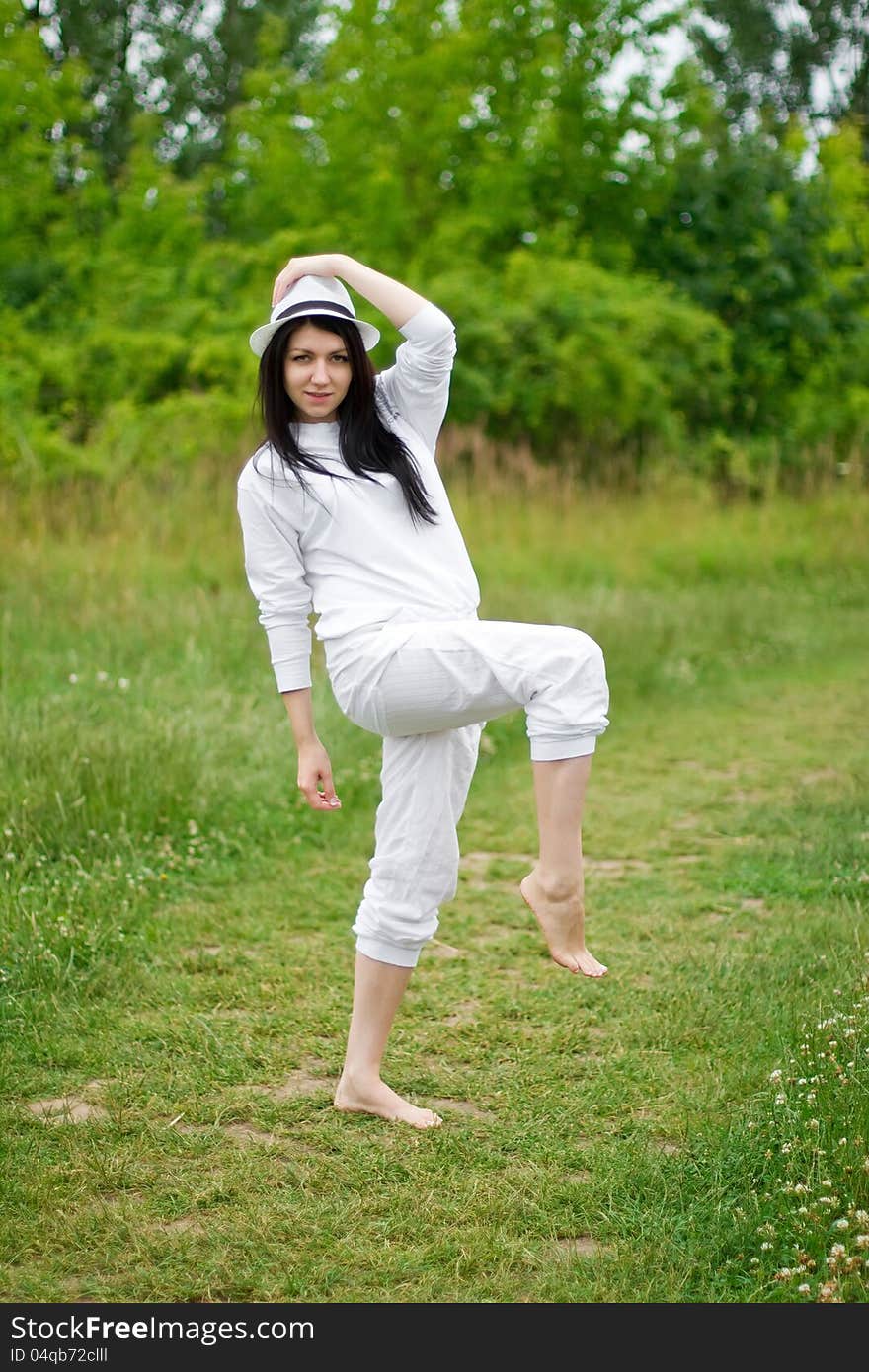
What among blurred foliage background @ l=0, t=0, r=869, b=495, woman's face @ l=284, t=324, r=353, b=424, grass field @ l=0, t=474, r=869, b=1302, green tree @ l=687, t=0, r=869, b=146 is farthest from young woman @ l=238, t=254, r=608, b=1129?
green tree @ l=687, t=0, r=869, b=146

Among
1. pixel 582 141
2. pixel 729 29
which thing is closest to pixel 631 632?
pixel 582 141

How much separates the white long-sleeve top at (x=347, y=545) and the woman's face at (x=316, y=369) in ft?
0.27

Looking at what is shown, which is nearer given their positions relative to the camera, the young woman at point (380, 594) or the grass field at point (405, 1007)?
the grass field at point (405, 1007)

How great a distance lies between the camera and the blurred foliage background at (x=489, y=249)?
48.2ft

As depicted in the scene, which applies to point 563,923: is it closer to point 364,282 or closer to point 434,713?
point 434,713

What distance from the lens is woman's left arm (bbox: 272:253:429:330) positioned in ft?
11.5

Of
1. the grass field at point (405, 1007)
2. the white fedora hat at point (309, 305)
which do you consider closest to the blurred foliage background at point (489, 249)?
the grass field at point (405, 1007)

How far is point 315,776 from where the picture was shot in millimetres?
3586

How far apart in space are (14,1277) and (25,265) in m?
15.1

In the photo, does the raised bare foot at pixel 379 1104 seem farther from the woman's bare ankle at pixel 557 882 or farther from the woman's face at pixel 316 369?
the woman's face at pixel 316 369

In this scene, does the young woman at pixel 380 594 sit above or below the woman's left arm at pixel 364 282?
below

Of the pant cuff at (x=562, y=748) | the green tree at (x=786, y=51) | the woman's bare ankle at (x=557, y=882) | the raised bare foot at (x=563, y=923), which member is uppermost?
the green tree at (x=786, y=51)

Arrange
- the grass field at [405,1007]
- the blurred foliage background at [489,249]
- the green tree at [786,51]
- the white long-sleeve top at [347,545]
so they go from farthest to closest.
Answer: the green tree at [786,51], the blurred foliage background at [489,249], the white long-sleeve top at [347,545], the grass field at [405,1007]

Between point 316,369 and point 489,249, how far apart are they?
15.6 m
